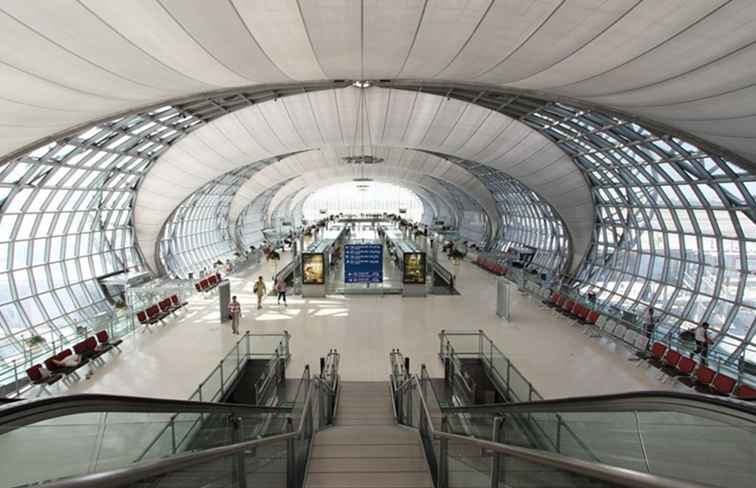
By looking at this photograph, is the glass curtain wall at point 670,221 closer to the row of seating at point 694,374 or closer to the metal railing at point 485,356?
the row of seating at point 694,374

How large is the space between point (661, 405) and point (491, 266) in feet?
82.2

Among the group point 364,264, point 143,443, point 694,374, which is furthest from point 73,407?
point 364,264

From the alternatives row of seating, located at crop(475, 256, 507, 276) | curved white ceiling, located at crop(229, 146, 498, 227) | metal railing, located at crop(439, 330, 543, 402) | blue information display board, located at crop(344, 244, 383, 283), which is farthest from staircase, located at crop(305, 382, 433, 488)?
curved white ceiling, located at crop(229, 146, 498, 227)

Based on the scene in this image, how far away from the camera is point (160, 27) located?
7777 mm

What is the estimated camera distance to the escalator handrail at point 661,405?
2.01m

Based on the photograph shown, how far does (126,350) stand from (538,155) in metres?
21.8

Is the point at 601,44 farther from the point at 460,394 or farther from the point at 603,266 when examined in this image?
the point at 603,266

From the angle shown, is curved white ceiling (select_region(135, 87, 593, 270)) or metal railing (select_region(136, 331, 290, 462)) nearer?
metal railing (select_region(136, 331, 290, 462))

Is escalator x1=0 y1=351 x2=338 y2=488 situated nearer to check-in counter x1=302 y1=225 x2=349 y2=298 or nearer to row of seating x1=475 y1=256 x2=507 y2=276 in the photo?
check-in counter x1=302 y1=225 x2=349 y2=298

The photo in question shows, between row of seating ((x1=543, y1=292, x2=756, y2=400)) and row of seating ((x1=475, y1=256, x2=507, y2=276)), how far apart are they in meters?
9.14

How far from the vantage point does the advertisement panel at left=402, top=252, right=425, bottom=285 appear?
19344 mm

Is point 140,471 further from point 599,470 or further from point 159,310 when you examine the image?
point 159,310

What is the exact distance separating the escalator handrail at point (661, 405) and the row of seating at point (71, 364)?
10265mm

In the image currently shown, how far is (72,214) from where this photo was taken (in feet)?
72.5
